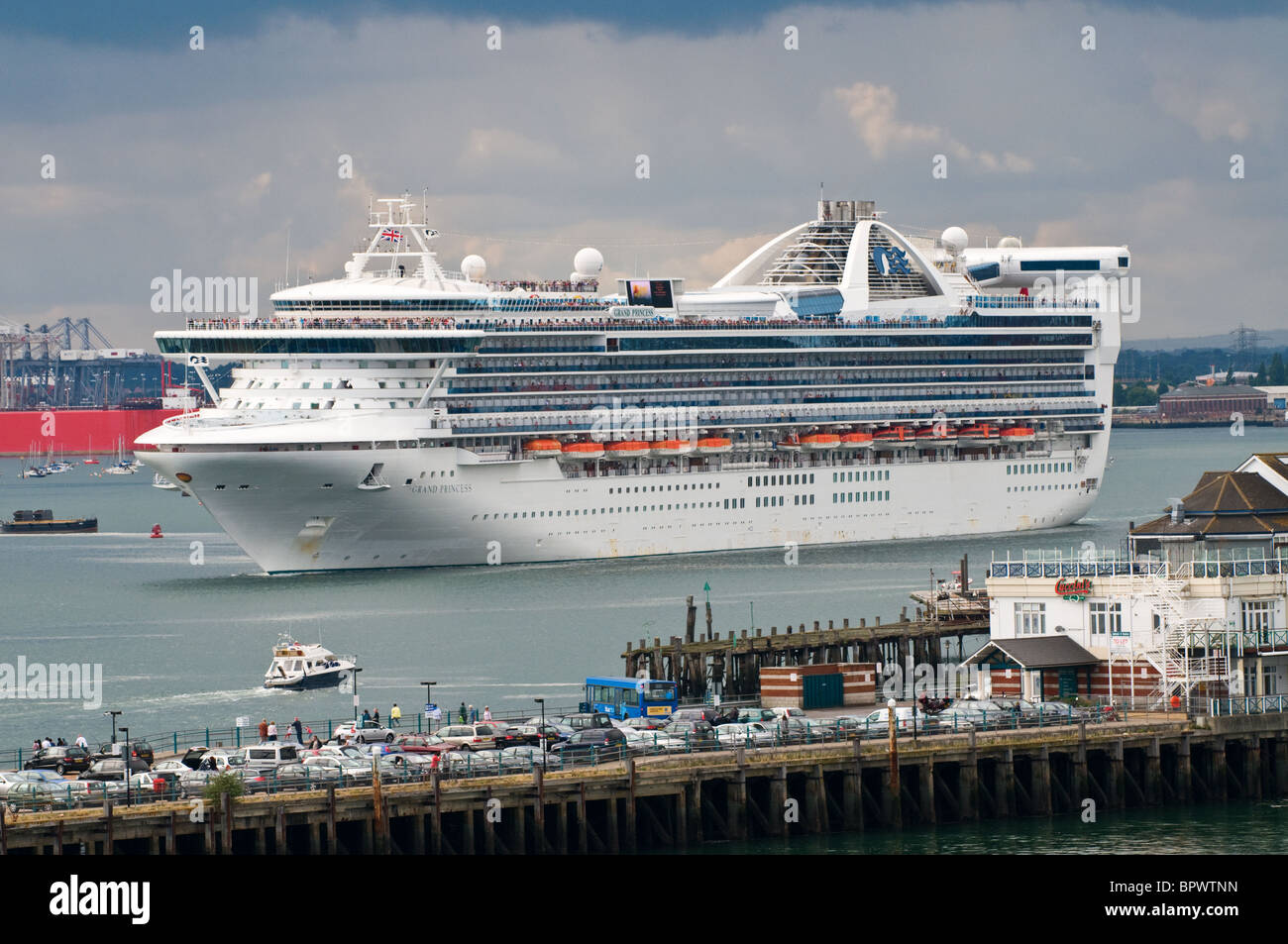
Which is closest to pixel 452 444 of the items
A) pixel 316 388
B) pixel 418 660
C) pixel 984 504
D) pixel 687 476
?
pixel 316 388

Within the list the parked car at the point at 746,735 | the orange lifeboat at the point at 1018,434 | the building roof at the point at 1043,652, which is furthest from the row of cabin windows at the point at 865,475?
the parked car at the point at 746,735

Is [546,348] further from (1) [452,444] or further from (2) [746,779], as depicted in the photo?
(2) [746,779]

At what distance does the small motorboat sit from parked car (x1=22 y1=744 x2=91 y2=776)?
15132mm

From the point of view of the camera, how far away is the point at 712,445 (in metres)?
96.1

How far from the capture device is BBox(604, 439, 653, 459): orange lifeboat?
92.6m

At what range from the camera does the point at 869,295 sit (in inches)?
4166

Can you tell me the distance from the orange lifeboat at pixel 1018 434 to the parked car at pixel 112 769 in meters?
69.2

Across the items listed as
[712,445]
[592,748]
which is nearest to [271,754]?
[592,748]

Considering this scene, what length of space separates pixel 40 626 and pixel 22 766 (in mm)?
35039

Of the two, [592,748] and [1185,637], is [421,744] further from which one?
[1185,637]

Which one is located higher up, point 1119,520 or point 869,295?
point 869,295

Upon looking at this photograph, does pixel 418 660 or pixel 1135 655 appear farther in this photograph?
pixel 418 660

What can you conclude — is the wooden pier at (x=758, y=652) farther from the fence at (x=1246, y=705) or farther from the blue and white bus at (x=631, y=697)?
the fence at (x=1246, y=705)

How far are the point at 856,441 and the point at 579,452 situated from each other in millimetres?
15843
